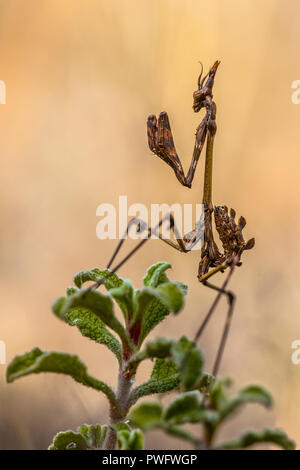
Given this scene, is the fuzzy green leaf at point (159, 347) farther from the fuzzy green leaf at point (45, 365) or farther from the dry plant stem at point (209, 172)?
the dry plant stem at point (209, 172)

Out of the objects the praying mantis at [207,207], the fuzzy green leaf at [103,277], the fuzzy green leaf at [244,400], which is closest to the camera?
the fuzzy green leaf at [244,400]

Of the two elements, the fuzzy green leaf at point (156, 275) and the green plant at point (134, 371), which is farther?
the fuzzy green leaf at point (156, 275)

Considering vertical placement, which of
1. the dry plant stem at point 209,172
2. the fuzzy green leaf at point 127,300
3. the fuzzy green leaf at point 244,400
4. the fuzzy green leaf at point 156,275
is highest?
the dry plant stem at point 209,172

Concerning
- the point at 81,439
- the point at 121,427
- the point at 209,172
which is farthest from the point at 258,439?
the point at 209,172

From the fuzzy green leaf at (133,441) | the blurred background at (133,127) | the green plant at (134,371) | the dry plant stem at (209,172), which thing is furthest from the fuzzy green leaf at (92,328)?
the blurred background at (133,127)

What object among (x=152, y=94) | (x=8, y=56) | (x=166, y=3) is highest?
(x=166, y=3)

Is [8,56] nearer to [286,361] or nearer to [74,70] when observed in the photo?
[74,70]
